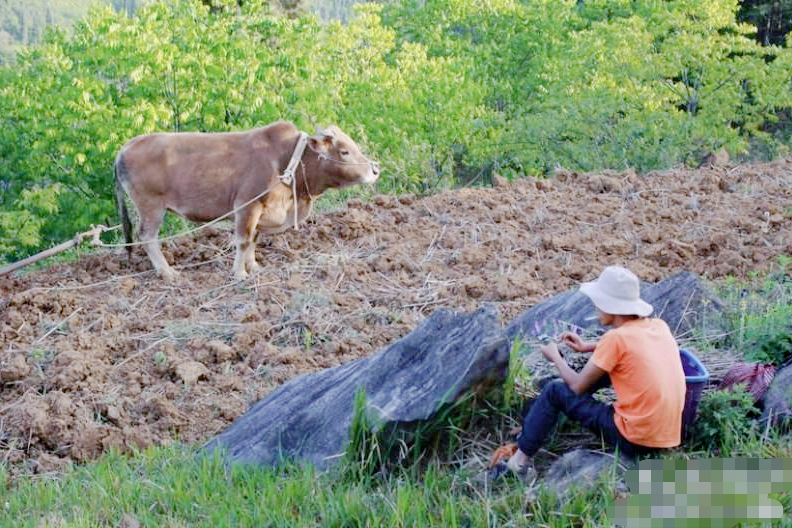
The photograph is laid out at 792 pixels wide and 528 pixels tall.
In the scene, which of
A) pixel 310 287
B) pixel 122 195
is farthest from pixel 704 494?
pixel 122 195

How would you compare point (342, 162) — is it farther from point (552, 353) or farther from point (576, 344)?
point (552, 353)

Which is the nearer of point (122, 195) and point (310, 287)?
point (310, 287)

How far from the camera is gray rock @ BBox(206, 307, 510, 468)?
5.06m

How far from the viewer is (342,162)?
10.1 m

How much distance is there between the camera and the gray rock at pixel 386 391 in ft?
16.6

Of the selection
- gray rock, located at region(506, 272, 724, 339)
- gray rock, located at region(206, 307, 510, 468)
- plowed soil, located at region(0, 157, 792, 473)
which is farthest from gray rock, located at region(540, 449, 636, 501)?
plowed soil, located at region(0, 157, 792, 473)

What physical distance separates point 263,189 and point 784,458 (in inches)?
256

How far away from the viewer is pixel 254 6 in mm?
18875

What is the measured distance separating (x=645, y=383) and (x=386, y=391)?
4.74ft

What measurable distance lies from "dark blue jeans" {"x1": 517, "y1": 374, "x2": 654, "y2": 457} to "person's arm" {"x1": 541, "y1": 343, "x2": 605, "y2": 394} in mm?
45

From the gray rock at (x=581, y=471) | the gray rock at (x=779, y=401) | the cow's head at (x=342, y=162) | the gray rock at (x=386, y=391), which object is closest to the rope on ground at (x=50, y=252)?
the cow's head at (x=342, y=162)

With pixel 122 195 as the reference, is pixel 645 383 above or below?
above

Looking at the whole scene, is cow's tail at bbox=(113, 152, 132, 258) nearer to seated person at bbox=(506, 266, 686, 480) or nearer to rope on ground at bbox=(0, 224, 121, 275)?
rope on ground at bbox=(0, 224, 121, 275)

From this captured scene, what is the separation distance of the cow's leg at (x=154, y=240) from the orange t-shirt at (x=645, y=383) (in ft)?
20.1
